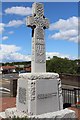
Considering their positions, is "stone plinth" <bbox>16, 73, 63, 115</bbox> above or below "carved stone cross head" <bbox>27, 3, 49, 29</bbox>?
below

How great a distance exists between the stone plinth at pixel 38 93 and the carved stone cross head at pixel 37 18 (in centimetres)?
168

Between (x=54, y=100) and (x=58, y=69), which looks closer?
(x=54, y=100)

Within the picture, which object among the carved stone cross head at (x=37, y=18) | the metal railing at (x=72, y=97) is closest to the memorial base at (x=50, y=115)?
the carved stone cross head at (x=37, y=18)

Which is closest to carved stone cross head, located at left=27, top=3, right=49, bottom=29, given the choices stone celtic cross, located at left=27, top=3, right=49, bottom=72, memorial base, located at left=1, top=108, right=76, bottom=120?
stone celtic cross, located at left=27, top=3, right=49, bottom=72

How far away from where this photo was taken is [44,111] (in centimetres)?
754

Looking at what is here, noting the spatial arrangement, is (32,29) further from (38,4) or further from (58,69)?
(58,69)

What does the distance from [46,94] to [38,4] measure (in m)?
2.99

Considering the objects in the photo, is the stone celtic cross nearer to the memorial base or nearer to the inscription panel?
the inscription panel

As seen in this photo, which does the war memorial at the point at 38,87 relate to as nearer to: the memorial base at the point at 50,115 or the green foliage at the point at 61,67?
the memorial base at the point at 50,115

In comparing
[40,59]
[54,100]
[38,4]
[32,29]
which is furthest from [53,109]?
[38,4]

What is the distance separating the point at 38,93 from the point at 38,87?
18cm

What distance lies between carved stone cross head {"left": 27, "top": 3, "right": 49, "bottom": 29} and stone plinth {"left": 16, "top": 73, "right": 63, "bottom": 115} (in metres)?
1.68

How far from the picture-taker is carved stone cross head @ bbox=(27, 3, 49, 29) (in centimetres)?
787

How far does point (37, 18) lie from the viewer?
7996 mm
